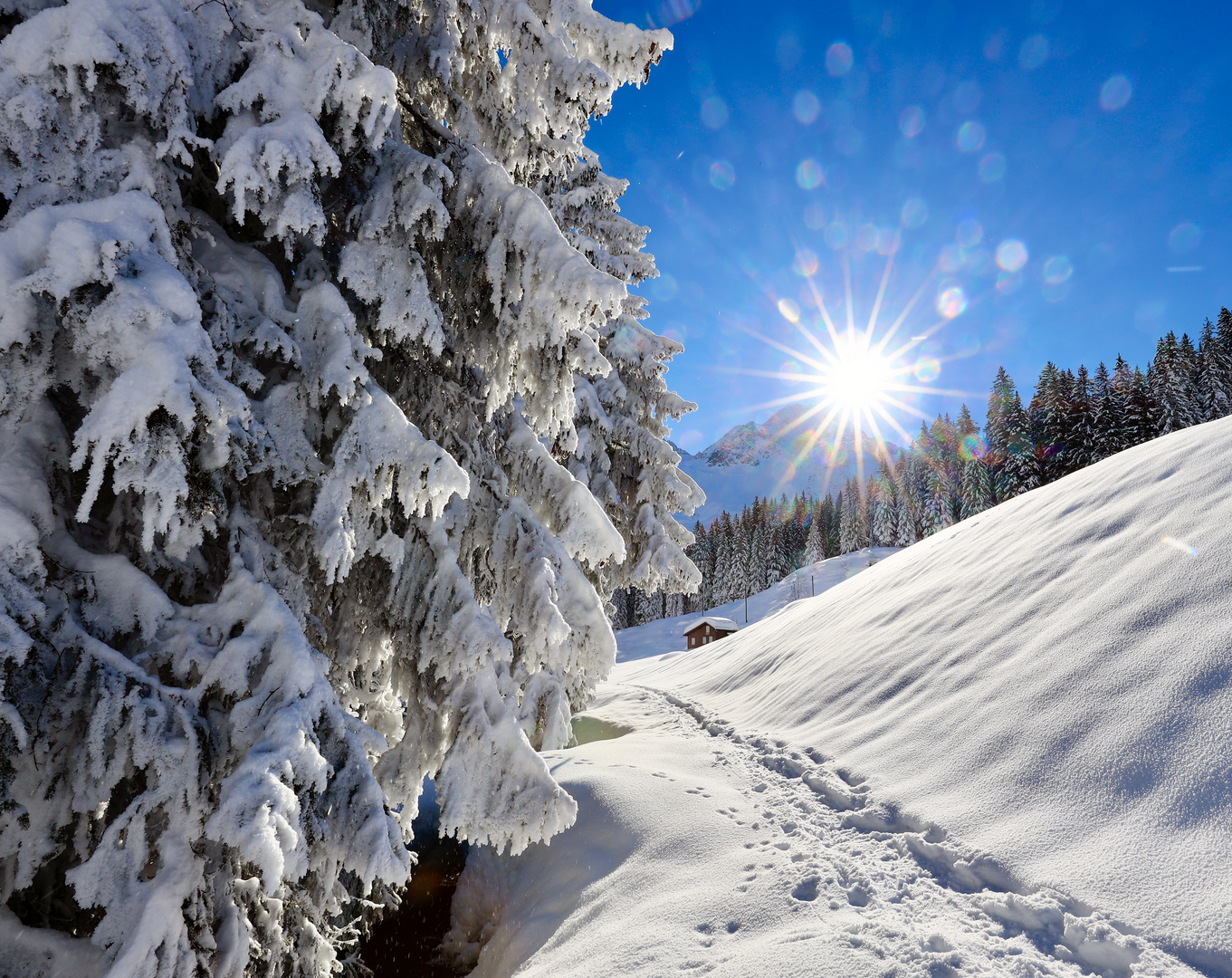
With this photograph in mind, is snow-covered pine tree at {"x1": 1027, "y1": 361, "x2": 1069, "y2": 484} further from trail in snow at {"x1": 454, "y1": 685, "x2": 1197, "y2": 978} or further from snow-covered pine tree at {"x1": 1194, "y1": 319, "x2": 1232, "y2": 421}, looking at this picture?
trail in snow at {"x1": 454, "y1": 685, "x2": 1197, "y2": 978}

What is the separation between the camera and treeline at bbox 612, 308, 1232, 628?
36.9 m

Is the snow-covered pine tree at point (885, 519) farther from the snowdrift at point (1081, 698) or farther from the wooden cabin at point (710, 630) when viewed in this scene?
the snowdrift at point (1081, 698)

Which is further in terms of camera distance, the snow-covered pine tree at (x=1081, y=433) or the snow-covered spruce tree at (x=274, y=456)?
the snow-covered pine tree at (x=1081, y=433)

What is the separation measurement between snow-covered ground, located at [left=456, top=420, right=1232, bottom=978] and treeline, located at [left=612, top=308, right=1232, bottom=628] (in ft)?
20.3

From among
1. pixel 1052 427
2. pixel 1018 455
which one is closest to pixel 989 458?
pixel 1018 455

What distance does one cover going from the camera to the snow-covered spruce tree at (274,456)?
2.31 m

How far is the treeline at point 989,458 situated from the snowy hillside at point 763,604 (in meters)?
3.33

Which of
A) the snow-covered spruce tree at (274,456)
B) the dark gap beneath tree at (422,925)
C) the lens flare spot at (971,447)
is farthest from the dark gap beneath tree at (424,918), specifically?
Answer: the lens flare spot at (971,447)


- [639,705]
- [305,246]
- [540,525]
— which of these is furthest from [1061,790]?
[639,705]

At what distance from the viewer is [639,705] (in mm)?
14945

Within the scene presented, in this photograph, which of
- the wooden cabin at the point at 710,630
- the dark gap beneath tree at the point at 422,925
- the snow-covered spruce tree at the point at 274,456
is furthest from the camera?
the wooden cabin at the point at 710,630

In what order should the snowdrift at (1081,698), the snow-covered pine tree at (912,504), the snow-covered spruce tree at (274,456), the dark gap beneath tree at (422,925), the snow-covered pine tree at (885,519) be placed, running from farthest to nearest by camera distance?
the snow-covered pine tree at (885,519) → the snow-covered pine tree at (912,504) → the dark gap beneath tree at (422,925) → the snowdrift at (1081,698) → the snow-covered spruce tree at (274,456)

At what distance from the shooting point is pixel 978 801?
443 centimetres

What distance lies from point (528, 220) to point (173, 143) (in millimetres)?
2069
